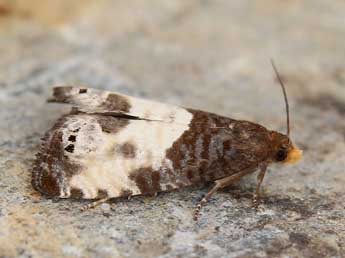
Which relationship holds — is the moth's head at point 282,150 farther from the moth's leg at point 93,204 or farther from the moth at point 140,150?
the moth's leg at point 93,204

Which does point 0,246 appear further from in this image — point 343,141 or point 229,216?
point 343,141

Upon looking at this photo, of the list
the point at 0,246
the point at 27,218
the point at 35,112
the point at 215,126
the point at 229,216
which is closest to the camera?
the point at 0,246

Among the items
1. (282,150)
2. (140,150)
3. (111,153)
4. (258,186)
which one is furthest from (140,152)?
(282,150)

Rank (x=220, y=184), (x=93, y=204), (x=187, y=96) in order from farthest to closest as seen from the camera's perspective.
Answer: (x=187, y=96) → (x=220, y=184) → (x=93, y=204)

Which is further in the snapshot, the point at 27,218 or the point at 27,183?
the point at 27,183

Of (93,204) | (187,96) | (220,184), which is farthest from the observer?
(187,96)

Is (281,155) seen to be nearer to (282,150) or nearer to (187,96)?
(282,150)

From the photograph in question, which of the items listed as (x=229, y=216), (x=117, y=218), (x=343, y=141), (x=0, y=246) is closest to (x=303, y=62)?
(x=343, y=141)
